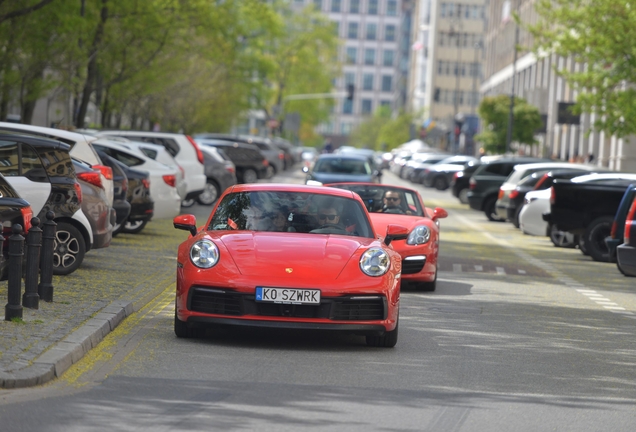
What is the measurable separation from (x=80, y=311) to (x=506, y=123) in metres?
60.3

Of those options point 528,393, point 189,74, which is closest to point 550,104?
point 189,74

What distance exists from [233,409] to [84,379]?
4.59ft

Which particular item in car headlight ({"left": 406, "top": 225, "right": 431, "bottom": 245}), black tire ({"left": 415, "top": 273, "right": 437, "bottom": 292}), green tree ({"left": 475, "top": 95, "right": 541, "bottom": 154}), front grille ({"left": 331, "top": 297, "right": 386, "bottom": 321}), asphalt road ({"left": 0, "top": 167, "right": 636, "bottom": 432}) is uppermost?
green tree ({"left": 475, "top": 95, "right": 541, "bottom": 154})

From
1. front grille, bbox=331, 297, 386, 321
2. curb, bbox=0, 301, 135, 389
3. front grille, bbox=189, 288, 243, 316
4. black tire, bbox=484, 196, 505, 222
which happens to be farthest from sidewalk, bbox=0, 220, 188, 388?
black tire, bbox=484, 196, 505, 222

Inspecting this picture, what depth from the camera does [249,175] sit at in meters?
46.4

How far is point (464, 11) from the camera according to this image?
152 meters

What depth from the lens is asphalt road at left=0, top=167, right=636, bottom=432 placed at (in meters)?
7.24

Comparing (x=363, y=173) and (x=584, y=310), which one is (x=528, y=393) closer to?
(x=584, y=310)

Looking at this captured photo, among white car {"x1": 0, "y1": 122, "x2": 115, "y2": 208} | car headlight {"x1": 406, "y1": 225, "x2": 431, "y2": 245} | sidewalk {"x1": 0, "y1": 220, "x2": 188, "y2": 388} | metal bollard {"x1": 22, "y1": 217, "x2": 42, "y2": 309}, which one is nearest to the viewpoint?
sidewalk {"x1": 0, "y1": 220, "x2": 188, "y2": 388}

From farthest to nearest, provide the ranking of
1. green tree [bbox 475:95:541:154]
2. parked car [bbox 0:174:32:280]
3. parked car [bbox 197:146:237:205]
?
green tree [bbox 475:95:541:154] < parked car [bbox 197:146:237:205] < parked car [bbox 0:174:32:280]

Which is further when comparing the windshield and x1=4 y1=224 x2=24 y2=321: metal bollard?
the windshield

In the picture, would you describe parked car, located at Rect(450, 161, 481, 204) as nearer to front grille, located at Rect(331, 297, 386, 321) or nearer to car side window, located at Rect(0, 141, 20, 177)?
car side window, located at Rect(0, 141, 20, 177)

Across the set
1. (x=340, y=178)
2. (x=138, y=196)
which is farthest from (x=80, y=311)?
(x=340, y=178)

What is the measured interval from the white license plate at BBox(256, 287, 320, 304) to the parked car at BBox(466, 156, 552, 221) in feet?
88.8
